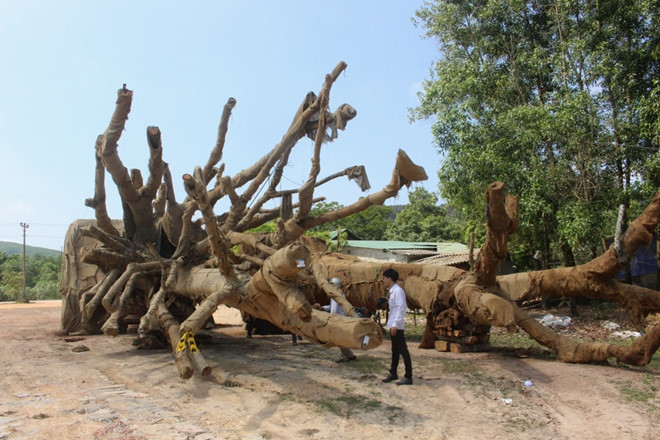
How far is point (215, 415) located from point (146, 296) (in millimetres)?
5717

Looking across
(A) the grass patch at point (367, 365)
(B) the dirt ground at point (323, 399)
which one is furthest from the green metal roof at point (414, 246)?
(B) the dirt ground at point (323, 399)

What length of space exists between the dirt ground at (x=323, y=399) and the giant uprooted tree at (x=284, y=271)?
52cm

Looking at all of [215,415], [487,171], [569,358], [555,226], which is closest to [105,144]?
[215,415]

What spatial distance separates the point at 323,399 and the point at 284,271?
148cm

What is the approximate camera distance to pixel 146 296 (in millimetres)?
10055

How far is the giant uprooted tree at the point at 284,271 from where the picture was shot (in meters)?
5.84

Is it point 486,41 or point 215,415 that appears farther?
point 486,41

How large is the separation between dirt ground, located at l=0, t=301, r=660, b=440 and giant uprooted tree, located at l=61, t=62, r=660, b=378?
520 mm

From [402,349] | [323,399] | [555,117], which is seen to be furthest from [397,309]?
[555,117]

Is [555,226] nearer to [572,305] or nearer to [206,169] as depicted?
[572,305]

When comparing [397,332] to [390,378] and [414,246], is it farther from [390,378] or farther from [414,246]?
[414,246]

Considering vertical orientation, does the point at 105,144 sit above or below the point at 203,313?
above

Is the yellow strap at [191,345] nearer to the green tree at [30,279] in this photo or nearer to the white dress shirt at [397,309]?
the white dress shirt at [397,309]

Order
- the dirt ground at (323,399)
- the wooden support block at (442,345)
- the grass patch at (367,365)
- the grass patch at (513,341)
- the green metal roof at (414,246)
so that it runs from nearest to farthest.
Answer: the dirt ground at (323,399), the grass patch at (367,365), the wooden support block at (442,345), the grass patch at (513,341), the green metal roof at (414,246)
